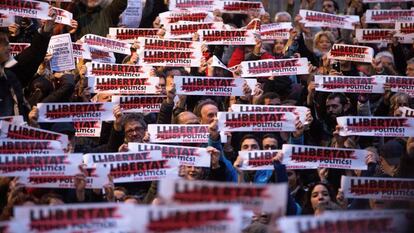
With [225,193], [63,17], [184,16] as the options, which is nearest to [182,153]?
[63,17]

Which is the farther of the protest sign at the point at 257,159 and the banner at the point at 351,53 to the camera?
the banner at the point at 351,53

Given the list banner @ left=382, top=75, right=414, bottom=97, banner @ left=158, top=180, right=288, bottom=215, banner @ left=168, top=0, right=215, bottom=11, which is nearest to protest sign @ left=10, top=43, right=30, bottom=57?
banner @ left=168, top=0, right=215, bottom=11

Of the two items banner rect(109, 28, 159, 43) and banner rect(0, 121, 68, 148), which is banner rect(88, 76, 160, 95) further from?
banner rect(0, 121, 68, 148)

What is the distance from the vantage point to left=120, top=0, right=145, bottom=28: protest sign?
685 inches

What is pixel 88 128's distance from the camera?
46.6 feet

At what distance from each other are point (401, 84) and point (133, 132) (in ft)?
11.1

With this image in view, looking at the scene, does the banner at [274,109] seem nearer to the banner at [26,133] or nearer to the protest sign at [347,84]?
the protest sign at [347,84]

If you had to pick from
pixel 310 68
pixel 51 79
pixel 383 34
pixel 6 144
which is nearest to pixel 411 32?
pixel 383 34

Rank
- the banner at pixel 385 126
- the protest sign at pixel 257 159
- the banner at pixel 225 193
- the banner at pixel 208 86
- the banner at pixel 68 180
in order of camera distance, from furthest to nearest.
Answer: the banner at pixel 208 86 → the banner at pixel 385 126 → the protest sign at pixel 257 159 → the banner at pixel 68 180 → the banner at pixel 225 193

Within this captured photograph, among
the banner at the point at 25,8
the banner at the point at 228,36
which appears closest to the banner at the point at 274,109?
the banner at the point at 228,36

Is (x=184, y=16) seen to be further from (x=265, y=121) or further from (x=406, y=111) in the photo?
(x=406, y=111)

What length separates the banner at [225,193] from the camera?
27.5 ft

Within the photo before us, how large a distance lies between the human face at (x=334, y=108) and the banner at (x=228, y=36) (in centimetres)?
145

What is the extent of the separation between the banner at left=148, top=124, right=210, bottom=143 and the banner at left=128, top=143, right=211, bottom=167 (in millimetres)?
460
